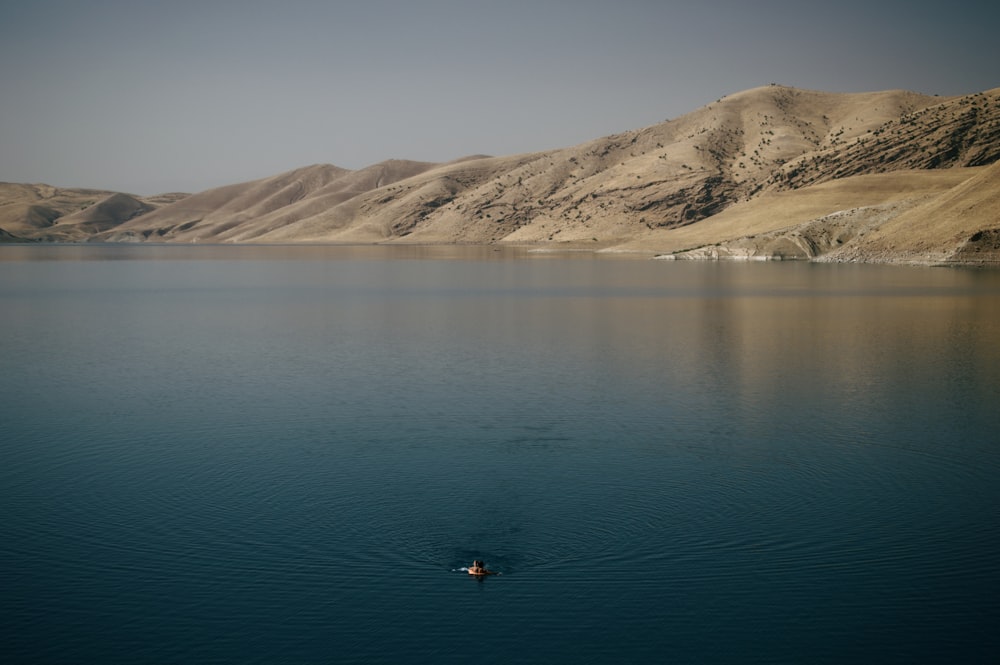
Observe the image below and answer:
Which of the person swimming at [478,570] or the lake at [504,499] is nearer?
the lake at [504,499]

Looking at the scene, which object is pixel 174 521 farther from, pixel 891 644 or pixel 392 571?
pixel 891 644

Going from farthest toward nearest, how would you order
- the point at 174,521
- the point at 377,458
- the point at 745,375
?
the point at 745,375 < the point at 377,458 < the point at 174,521

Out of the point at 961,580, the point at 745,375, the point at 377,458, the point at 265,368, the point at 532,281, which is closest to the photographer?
the point at 961,580

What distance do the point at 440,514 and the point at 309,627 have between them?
5341 mm

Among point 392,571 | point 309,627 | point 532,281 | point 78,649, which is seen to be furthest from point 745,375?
point 532,281

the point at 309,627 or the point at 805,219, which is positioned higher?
the point at 805,219

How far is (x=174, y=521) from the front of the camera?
64.0 feet

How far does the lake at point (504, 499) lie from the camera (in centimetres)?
1485

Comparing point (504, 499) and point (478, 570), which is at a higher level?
point (504, 499)

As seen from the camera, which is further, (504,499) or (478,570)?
(504,499)

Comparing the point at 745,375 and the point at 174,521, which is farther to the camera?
the point at 745,375

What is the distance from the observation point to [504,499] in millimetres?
20766

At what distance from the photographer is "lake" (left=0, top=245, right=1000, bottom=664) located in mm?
14852

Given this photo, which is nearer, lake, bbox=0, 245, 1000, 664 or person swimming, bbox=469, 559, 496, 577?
lake, bbox=0, 245, 1000, 664
